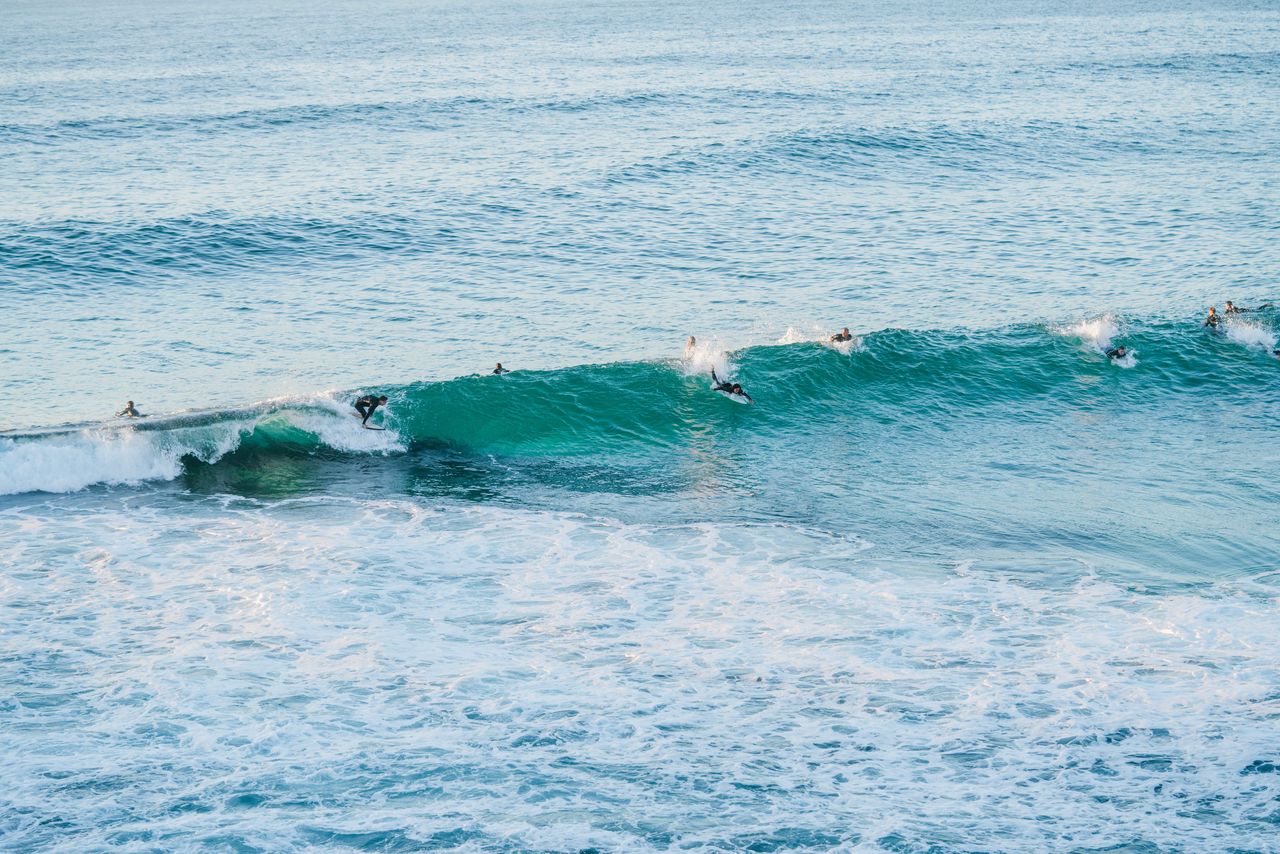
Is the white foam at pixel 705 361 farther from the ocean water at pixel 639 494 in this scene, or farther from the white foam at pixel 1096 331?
the white foam at pixel 1096 331

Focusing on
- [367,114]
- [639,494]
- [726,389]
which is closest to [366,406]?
[639,494]

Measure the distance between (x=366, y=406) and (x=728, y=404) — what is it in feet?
24.3

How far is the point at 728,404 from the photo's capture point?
83.7 ft

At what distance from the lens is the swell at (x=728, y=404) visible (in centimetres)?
2189

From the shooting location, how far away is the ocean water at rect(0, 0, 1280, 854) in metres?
12.9

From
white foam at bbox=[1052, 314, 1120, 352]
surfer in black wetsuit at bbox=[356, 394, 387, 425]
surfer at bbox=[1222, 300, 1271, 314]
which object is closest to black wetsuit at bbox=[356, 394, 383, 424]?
surfer in black wetsuit at bbox=[356, 394, 387, 425]

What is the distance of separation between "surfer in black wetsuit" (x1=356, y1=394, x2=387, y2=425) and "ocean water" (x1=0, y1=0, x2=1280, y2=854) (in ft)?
1.21

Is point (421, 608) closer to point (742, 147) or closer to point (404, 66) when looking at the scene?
point (742, 147)

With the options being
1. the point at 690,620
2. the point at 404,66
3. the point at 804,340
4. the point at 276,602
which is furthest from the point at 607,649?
the point at 404,66

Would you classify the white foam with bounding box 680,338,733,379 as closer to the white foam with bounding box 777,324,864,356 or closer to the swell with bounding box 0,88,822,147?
the white foam with bounding box 777,324,864,356

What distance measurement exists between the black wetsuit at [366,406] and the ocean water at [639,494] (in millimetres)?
382

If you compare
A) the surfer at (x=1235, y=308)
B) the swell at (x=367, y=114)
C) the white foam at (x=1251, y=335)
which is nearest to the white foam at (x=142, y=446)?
the white foam at (x=1251, y=335)

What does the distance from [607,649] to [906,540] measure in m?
5.73

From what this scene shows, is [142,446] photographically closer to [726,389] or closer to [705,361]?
[726,389]
